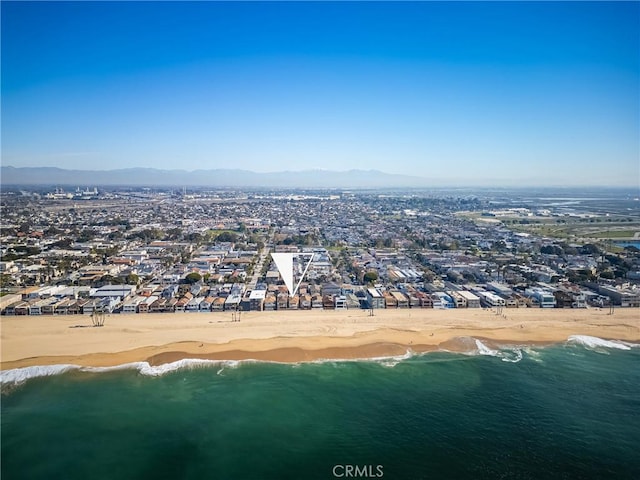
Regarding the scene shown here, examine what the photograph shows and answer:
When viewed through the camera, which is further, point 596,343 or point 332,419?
point 596,343

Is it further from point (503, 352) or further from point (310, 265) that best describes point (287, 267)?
point (503, 352)

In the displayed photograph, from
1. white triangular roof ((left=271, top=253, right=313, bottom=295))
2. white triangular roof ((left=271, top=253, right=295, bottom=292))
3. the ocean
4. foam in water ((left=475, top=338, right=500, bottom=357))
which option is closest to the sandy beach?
foam in water ((left=475, top=338, right=500, bottom=357))

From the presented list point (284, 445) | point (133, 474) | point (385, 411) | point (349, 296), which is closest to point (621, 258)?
point (349, 296)

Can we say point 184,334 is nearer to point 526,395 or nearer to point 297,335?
point 297,335

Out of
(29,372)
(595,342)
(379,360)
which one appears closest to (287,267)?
(379,360)

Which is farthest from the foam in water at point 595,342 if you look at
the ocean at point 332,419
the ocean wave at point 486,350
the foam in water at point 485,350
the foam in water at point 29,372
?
the foam in water at point 29,372
